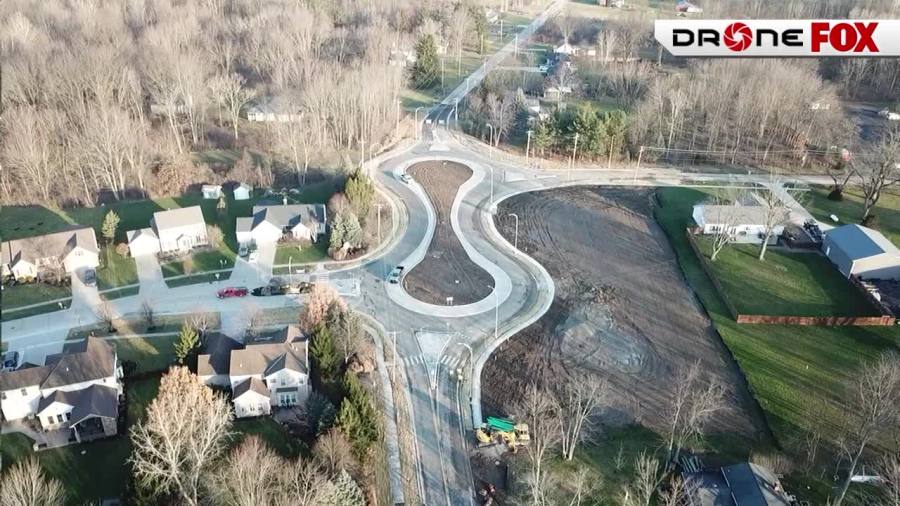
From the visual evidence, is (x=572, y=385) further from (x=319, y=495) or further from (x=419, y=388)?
(x=319, y=495)

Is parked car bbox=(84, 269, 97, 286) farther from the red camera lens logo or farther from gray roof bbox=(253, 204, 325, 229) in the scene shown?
the red camera lens logo

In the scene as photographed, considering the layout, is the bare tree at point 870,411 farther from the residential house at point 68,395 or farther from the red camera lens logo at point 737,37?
the residential house at point 68,395

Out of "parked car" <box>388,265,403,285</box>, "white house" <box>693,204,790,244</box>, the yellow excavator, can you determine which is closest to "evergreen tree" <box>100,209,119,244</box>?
"parked car" <box>388,265,403,285</box>

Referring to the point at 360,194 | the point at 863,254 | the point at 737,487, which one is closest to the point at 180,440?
the point at 737,487

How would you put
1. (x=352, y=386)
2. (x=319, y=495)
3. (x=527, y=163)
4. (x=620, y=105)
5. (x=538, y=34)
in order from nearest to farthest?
(x=319, y=495)
(x=352, y=386)
(x=527, y=163)
(x=620, y=105)
(x=538, y=34)

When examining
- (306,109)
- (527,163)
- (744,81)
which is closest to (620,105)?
(744,81)

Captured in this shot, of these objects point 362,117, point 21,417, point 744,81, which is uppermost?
point 744,81
